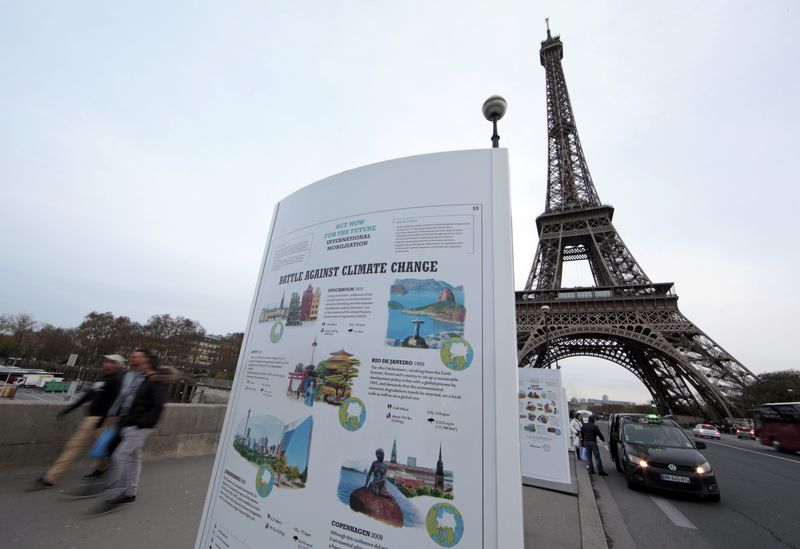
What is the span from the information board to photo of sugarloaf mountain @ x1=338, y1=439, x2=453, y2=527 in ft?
19.3

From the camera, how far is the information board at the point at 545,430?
6512 millimetres

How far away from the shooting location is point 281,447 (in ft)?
4.78

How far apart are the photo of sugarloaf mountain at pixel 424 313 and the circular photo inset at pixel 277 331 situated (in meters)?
0.62

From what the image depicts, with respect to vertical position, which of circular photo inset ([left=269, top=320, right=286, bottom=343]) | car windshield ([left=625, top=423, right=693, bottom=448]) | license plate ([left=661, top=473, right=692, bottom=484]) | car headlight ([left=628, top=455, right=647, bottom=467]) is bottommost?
license plate ([left=661, top=473, right=692, bottom=484])

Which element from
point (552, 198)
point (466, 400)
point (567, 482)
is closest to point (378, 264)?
point (466, 400)

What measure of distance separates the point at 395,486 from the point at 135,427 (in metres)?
3.70

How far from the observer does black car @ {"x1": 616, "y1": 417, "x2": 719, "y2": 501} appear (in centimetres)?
576

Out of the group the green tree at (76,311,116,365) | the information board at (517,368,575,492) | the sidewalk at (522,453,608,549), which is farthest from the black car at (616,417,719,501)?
the green tree at (76,311,116,365)

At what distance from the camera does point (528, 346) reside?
80.5ft

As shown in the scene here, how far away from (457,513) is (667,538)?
515 centimetres

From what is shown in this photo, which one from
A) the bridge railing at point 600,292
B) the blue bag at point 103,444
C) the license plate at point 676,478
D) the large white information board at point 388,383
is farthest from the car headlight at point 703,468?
the bridge railing at point 600,292

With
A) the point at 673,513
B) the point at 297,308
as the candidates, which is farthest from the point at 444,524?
the point at 673,513

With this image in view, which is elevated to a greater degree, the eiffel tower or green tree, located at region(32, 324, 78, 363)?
the eiffel tower

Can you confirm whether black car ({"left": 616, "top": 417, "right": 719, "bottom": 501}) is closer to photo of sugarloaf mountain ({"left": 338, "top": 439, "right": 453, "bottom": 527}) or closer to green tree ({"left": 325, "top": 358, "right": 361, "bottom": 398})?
photo of sugarloaf mountain ({"left": 338, "top": 439, "right": 453, "bottom": 527})
